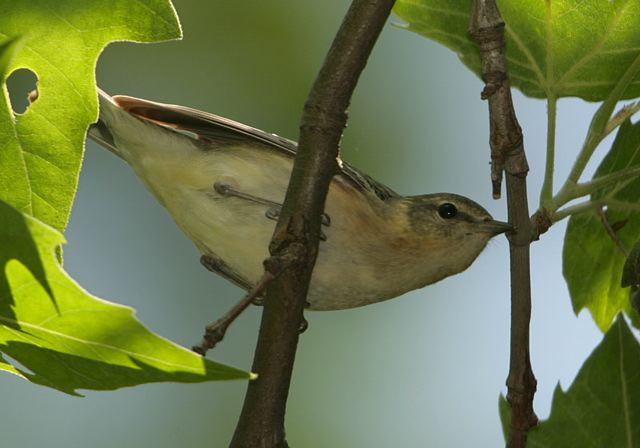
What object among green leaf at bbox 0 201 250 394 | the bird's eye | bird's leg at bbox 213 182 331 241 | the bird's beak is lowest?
green leaf at bbox 0 201 250 394

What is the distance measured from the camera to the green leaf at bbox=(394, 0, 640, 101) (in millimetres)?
3018

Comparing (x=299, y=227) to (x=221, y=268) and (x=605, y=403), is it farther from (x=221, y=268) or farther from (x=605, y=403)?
(x=221, y=268)

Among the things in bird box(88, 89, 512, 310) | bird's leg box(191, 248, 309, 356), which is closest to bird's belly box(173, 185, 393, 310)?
bird box(88, 89, 512, 310)

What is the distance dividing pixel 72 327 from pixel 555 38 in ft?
6.45

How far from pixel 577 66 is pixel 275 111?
10.6 feet

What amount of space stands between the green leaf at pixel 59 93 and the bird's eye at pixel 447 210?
2.69 metres

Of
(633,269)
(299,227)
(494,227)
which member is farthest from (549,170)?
(494,227)

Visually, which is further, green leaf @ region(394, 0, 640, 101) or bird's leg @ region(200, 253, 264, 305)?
bird's leg @ region(200, 253, 264, 305)

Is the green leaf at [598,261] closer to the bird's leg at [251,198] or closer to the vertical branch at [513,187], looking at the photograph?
the vertical branch at [513,187]

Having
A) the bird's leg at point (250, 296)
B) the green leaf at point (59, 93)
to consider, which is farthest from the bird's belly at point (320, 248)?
the green leaf at point (59, 93)

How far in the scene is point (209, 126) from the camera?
4.23 m

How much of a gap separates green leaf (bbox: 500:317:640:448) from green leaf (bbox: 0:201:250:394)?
1.38 meters

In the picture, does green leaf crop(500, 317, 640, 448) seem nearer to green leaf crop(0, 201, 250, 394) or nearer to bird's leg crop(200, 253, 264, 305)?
green leaf crop(0, 201, 250, 394)

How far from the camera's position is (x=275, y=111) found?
614 cm
